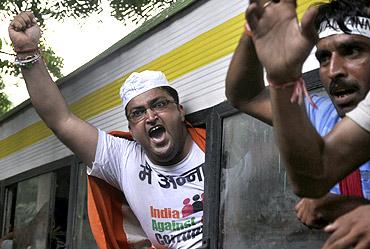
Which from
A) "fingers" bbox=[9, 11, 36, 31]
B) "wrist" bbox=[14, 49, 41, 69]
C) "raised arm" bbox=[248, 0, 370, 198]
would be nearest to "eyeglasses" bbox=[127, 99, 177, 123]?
"wrist" bbox=[14, 49, 41, 69]

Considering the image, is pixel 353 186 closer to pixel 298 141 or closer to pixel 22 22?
pixel 298 141

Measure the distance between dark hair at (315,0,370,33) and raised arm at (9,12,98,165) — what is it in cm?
187

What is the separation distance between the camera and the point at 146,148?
3643 mm

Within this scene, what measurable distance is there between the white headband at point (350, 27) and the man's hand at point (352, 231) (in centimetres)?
69

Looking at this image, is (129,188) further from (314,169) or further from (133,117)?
(314,169)

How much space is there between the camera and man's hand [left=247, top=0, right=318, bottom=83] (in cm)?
156

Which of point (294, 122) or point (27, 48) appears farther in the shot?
point (27, 48)

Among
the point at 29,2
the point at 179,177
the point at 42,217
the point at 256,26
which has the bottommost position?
the point at 42,217

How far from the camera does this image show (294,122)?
5.30ft

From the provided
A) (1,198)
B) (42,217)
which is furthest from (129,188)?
(1,198)

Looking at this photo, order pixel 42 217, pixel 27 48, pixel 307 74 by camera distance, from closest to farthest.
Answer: pixel 307 74 → pixel 27 48 → pixel 42 217

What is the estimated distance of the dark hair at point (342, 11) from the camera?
2.10 metres

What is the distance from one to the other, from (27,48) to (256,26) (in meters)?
2.46

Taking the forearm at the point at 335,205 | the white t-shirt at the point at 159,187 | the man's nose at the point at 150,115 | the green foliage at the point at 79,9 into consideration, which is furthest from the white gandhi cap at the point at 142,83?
the green foliage at the point at 79,9
